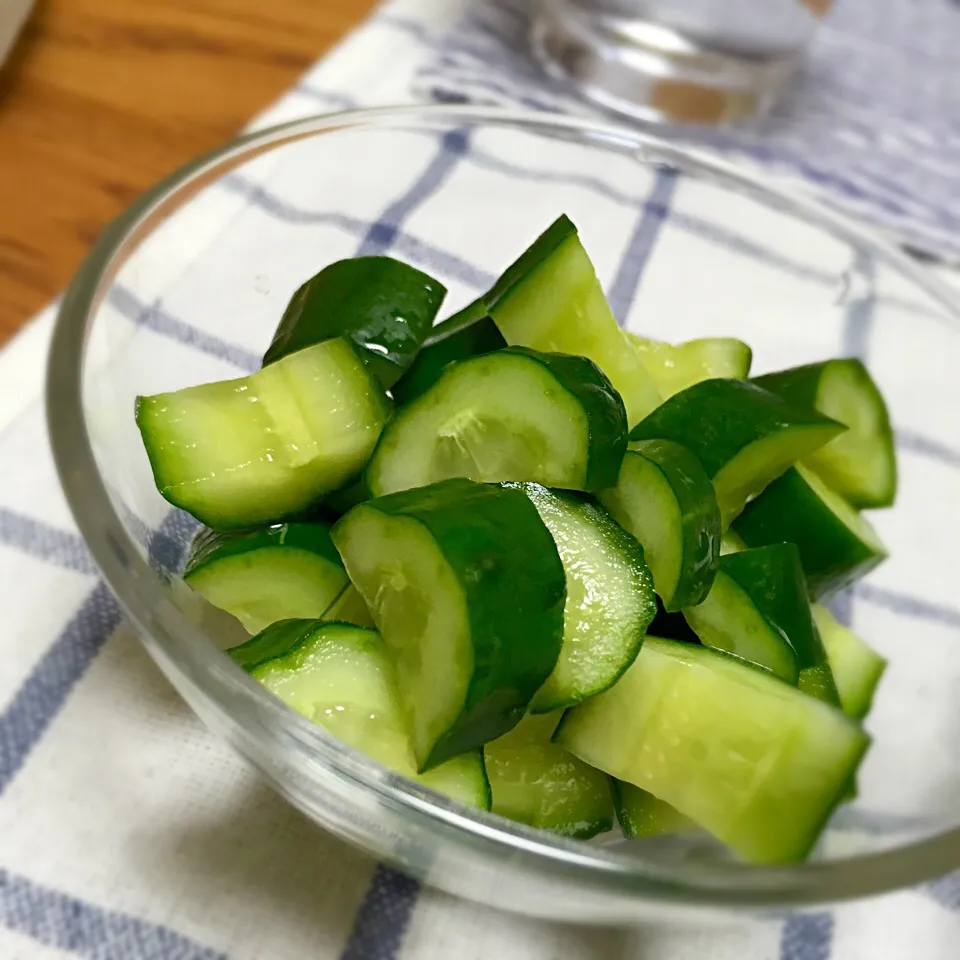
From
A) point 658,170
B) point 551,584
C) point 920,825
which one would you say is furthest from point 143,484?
point 658,170

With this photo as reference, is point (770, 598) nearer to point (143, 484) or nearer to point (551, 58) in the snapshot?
point (143, 484)

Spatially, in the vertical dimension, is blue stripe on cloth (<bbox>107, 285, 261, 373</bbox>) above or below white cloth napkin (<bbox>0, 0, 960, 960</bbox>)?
above

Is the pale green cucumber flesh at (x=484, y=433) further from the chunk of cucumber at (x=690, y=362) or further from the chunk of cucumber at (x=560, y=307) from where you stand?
the chunk of cucumber at (x=690, y=362)

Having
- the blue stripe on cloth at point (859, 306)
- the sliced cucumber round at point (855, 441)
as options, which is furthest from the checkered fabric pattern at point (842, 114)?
the sliced cucumber round at point (855, 441)

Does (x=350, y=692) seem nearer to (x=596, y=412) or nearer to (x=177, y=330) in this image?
(x=596, y=412)

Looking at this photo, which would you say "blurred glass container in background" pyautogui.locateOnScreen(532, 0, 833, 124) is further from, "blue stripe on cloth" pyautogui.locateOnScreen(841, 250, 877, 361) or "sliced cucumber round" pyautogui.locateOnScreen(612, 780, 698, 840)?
"sliced cucumber round" pyautogui.locateOnScreen(612, 780, 698, 840)

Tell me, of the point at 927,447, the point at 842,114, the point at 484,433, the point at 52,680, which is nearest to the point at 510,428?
the point at 484,433

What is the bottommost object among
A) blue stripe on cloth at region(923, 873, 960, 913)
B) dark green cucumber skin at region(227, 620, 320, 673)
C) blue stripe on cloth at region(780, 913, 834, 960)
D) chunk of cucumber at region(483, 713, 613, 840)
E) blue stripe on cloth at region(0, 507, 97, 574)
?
blue stripe on cloth at region(0, 507, 97, 574)

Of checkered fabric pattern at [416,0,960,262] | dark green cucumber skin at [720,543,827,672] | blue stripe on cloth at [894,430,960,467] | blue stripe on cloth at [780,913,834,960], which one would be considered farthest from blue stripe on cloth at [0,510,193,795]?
checkered fabric pattern at [416,0,960,262]
